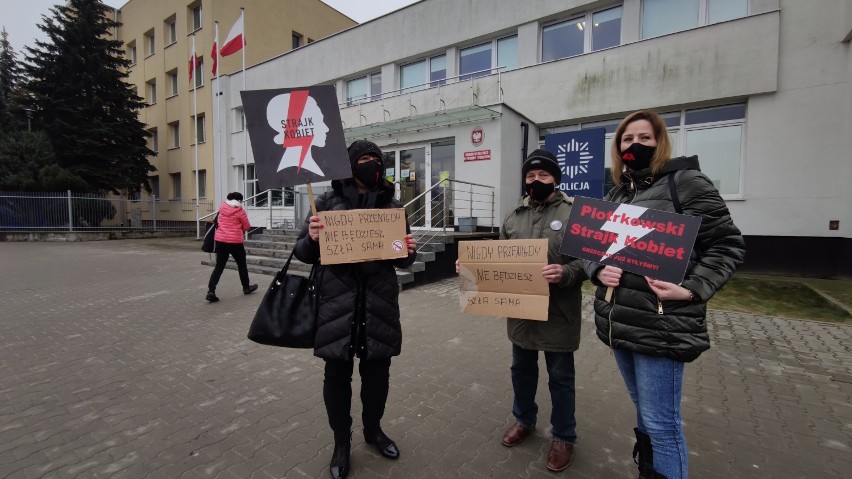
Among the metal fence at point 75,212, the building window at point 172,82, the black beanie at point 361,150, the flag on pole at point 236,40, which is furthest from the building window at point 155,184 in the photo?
the black beanie at point 361,150

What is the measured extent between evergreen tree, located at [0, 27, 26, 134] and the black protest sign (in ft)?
98.6

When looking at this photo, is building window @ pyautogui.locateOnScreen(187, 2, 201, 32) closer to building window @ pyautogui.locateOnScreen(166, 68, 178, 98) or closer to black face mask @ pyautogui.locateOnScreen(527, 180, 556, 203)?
building window @ pyautogui.locateOnScreen(166, 68, 178, 98)

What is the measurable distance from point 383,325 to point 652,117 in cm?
182

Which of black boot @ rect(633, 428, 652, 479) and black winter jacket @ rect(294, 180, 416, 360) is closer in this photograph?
black boot @ rect(633, 428, 652, 479)

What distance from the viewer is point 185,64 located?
891 inches

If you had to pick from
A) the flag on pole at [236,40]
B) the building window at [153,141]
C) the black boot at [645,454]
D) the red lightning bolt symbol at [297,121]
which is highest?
the flag on pole at [236,40]

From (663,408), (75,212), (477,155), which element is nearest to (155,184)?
(75,212)

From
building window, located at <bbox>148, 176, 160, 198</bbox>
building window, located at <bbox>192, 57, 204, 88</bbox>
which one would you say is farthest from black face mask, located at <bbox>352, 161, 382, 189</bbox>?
building window, located at <bbox>148, 176, 160, 198</bbox>

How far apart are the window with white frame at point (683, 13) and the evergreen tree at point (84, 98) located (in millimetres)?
25287

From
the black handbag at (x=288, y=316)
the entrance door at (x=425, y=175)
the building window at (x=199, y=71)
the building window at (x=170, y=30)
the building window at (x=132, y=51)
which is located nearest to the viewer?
the black handbag at (x=288, y=316)

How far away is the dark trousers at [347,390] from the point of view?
239 cm

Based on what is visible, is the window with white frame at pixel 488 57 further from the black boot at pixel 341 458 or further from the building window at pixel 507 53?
the black boot at pixel 341 458

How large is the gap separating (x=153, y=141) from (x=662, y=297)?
1215 inches

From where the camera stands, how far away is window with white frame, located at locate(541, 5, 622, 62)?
10477mm
